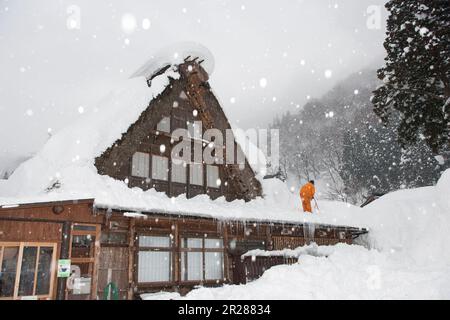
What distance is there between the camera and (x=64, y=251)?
7926 millimetres

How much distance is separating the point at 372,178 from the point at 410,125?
86.5 feet

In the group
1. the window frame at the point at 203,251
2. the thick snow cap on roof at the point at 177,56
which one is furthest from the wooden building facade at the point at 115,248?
the thick snow cap on roof at the point at 177,56

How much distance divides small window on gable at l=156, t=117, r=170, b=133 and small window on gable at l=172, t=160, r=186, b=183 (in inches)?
49.8

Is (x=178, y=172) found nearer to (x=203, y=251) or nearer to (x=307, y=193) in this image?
(x=203, y=251)

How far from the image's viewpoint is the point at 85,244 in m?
8.87

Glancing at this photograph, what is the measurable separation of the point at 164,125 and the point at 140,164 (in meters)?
1.91

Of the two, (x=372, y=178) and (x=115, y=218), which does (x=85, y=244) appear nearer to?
(x=115, y=218)

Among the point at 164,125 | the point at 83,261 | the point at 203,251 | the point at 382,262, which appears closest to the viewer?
the point at 83,261

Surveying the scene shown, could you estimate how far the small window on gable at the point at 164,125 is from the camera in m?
12.4

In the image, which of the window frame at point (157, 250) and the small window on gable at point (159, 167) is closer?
the window frame at point (157, 250)

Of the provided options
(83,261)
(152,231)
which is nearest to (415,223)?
(152,231)

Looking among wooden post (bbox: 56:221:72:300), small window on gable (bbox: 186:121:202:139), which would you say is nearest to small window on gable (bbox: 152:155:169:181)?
small window on gable (bbox: 186:121:202:139)

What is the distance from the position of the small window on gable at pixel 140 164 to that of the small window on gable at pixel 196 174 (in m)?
1.84

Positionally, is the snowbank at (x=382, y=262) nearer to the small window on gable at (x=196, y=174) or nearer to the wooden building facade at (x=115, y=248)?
the wooden building facade at (x=115, y=248)
